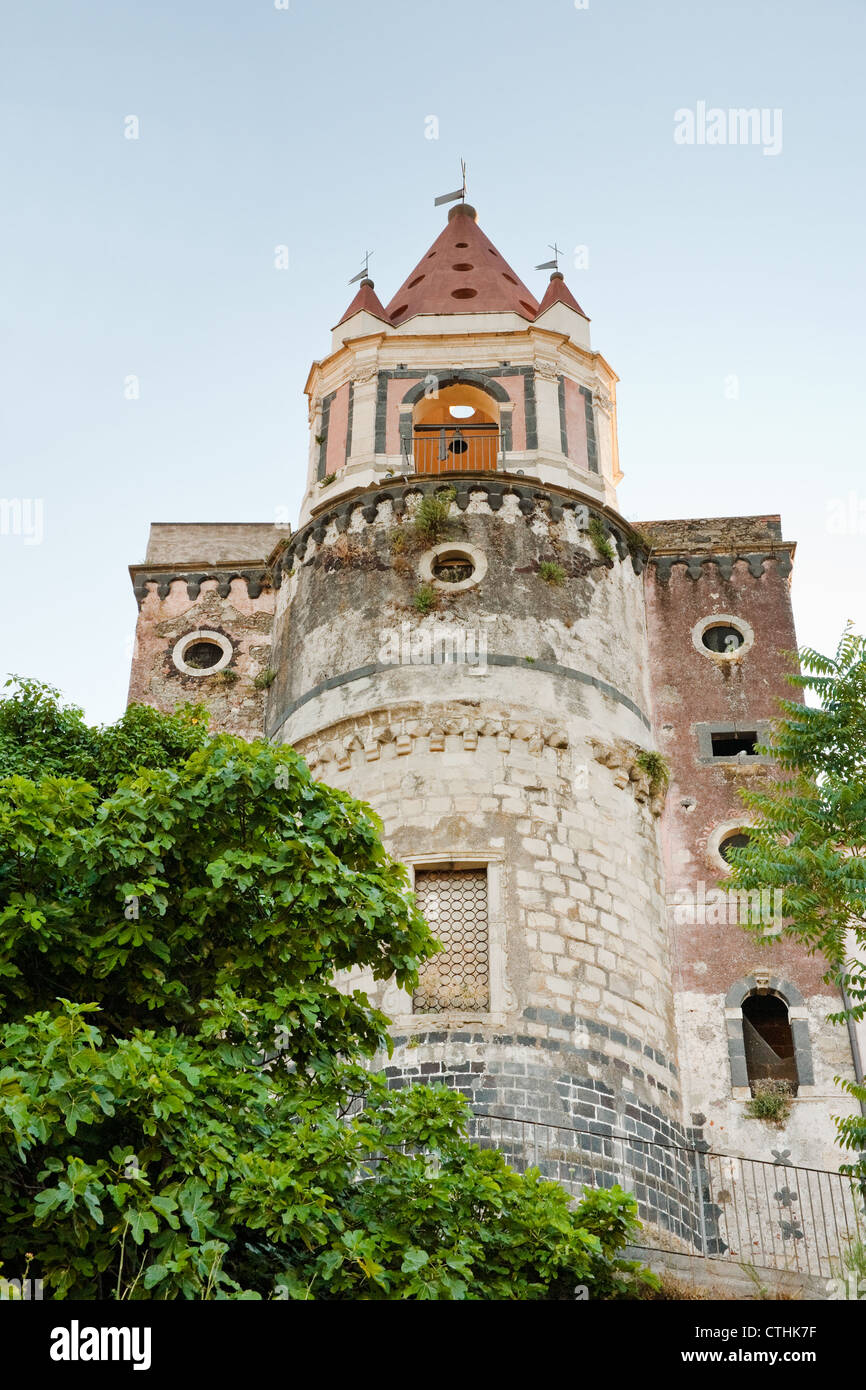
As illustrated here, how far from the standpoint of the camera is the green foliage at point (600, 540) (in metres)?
24.7

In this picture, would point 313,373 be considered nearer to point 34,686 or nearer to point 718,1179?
point 34,686

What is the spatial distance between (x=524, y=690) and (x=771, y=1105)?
6.23 metres

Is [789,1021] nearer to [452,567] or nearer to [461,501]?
[452,567]

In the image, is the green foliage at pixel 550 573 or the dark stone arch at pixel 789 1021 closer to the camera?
the dark stone arch at pixel 789 1021

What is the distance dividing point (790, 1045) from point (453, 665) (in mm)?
Answer: 6864

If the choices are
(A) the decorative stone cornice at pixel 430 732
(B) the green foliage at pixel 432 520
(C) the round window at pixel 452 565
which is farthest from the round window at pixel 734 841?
(B) the green foliage at pixel 432 520

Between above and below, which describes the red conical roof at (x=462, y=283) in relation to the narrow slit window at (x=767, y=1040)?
above

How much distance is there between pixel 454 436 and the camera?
26625mm

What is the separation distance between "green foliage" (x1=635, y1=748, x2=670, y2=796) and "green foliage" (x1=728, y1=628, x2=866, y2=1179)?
4432mm

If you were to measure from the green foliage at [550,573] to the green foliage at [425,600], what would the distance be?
5.17ft

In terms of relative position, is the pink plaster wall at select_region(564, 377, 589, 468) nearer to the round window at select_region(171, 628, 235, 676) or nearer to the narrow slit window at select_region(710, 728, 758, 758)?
the narrow slit window at select_region(710, 728, 758, 758)

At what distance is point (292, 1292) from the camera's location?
41.4ft

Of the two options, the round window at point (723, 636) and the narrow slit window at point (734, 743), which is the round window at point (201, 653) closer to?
the round window at point (723, 636)
